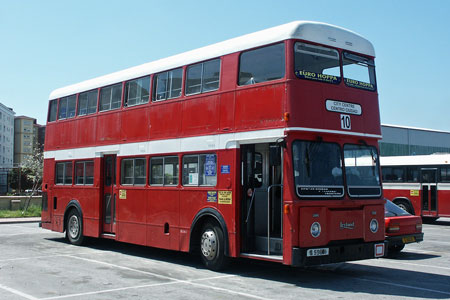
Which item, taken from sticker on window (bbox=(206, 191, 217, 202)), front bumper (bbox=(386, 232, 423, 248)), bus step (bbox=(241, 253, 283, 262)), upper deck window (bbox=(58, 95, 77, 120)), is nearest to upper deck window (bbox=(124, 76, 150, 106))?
upper deck window (bbox=(58, 95, 77, 120))

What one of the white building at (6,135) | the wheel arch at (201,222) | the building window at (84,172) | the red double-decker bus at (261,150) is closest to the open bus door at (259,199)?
the red double-decker bus at (261,150)

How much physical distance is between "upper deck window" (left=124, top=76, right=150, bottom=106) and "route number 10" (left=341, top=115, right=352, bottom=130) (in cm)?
524

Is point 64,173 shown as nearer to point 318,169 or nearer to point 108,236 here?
point 108,236

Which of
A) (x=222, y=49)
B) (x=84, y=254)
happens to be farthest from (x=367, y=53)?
(x=84, y=254)

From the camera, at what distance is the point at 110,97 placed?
14750mm

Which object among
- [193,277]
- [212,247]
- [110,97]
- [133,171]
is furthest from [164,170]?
[110,97]

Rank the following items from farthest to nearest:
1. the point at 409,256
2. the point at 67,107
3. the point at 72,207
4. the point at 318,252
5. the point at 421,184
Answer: the point at 421,184 < the point at 67,107 < the point at 72,207 < the point at 409,256 < the point at 318,252

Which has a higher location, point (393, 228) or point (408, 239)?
point (393, 228)

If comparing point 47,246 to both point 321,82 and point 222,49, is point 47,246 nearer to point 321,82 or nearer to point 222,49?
point 222,49

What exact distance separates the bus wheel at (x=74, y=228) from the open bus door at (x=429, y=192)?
1558 cm

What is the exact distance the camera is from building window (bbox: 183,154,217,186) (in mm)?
11070

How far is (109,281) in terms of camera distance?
959 cm

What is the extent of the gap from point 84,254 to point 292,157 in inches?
269

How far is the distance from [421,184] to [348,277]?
15.3 metres
